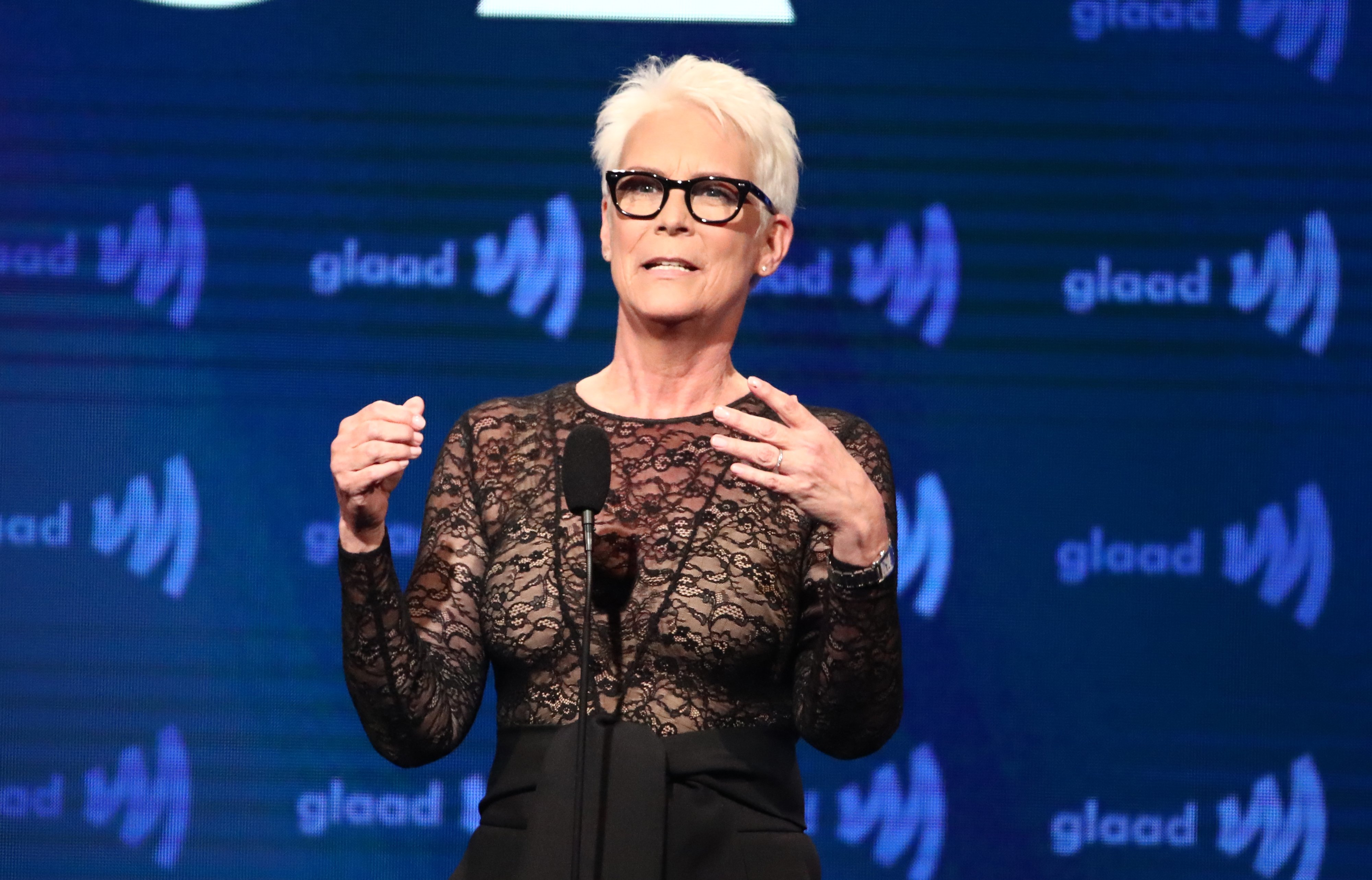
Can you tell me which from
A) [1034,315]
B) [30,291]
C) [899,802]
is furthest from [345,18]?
[899,802]

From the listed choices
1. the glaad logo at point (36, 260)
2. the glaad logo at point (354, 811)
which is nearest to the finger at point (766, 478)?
the glaad logo at point (354, 811)

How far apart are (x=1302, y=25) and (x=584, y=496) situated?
2.77 metres

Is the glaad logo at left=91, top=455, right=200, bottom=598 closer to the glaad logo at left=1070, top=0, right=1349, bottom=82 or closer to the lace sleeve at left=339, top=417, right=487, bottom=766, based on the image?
the lace sleeve at left=339, top=417, right=487, bottom=766

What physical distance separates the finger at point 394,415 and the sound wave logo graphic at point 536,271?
1886 millimetres

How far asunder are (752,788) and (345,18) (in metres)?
2.49

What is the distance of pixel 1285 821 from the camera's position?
3520 millimetres

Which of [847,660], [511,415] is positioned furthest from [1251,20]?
[847,660]

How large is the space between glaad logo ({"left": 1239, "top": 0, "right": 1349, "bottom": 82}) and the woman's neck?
217 centimetres

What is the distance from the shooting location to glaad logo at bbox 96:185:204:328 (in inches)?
142

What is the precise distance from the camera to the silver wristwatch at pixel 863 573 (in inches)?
69.8

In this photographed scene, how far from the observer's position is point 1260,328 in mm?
3588

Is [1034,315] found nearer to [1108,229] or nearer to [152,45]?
[1108,229]

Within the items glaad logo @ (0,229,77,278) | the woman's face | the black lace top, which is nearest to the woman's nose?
the woman's face

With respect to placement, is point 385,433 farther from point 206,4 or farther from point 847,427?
point 206,4
